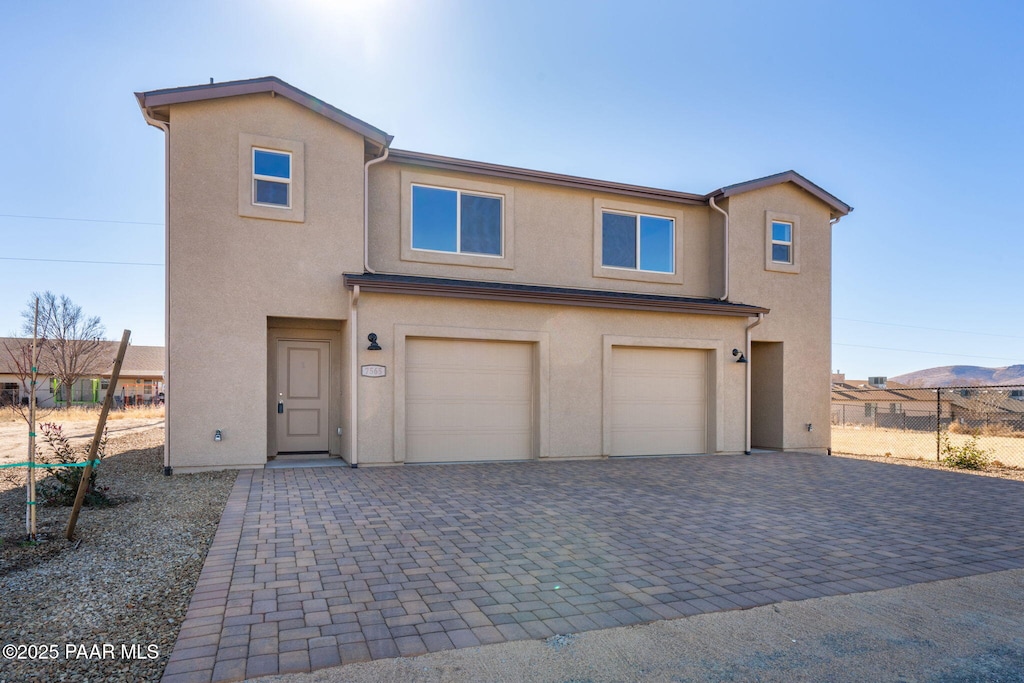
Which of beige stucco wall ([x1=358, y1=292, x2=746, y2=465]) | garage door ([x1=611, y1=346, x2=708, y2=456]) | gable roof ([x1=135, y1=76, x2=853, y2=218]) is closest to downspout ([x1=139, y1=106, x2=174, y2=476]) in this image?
gable roof ([x1=135, y1=76, x2=853, y2=218])

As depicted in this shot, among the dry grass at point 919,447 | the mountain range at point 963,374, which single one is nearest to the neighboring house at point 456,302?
the dry grass at point 919,447

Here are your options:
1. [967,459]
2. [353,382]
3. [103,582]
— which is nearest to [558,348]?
[353,382]

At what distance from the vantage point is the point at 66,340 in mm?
31562

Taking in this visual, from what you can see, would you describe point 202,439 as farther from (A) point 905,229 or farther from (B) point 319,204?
(A) point 905,229

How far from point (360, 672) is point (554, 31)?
13156 millimetres

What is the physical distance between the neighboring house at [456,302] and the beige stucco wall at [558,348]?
0.04m

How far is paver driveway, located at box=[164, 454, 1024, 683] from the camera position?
3.72 metres

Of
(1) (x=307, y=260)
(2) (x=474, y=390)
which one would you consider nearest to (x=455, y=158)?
(1) (x=307, y=260)

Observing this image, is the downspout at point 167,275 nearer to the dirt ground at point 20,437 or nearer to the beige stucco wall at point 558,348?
the beige stucco wall at point 558,348

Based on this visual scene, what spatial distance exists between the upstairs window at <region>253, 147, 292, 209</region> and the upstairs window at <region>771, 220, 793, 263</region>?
443 inches

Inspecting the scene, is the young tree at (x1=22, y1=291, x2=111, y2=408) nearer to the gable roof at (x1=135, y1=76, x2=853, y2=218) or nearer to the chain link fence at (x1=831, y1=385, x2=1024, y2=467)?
the gable roof at (x1=135, y1=76, x2=853, y2=218)

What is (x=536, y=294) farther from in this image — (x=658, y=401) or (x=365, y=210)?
(x=658, y=401)

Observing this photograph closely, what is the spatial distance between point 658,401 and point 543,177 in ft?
18.1

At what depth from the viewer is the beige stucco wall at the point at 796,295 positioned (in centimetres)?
1414
